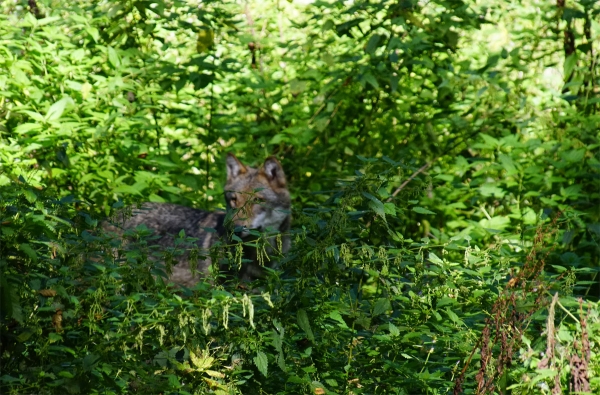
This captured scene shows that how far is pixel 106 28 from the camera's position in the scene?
7953 millimetres

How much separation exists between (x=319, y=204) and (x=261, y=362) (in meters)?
Answer: 1.42

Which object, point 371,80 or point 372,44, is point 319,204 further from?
point 372,44

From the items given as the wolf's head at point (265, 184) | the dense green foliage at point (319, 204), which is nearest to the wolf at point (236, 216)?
the wolf's head at point (265, 184)

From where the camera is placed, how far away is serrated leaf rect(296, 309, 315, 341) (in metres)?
3.45

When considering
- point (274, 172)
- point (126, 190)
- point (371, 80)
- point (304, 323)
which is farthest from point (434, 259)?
point (274, 172)

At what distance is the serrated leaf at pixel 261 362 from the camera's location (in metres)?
3.35

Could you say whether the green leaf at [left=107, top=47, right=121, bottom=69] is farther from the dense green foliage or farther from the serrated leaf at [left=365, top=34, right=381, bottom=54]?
the serrated leaf at [left=365, top=34, right=381, bottom=54]

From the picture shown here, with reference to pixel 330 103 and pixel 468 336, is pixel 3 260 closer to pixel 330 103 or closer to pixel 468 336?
pixel 468 336

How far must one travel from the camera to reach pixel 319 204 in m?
4.64

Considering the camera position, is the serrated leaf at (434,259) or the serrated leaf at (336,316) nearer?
the serrated leaf at (336,316)

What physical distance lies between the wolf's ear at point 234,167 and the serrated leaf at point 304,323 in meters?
3.94

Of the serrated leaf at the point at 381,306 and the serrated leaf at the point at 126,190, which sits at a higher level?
the serrated leaf at the point at 381,306

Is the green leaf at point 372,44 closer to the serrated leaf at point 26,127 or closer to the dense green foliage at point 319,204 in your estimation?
the dense green foliage at point 319,204

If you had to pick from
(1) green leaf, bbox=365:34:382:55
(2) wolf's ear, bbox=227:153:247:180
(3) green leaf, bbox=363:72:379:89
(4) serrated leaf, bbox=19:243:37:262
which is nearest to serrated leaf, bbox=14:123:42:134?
(2) wolf's ear, bbox=227:153:247:180
